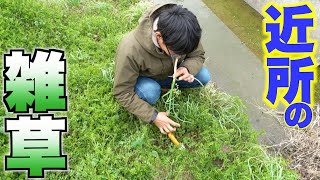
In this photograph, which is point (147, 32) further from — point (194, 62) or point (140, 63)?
point (194, 62)

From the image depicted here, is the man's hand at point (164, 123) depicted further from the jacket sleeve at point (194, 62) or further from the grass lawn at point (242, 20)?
the grass lawn at point (242, 20)

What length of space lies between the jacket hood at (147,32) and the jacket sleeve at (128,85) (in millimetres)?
160

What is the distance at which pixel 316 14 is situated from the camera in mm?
4449

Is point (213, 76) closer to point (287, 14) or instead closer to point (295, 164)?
point (287, 14)

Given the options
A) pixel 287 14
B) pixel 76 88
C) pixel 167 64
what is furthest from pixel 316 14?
pixel 76 88

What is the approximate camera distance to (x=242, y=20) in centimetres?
525

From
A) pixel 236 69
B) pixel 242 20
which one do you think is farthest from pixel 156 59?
pixel 242 20

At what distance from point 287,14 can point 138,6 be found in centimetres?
206

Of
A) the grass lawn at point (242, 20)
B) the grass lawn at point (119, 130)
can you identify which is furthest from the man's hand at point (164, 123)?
the grass lawn at point (242, 20)

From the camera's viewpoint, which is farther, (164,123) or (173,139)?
(173,139)

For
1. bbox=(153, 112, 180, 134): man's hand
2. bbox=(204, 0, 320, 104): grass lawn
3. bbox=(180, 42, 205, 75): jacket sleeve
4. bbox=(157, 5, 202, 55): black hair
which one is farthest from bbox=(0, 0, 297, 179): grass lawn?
bbox=(204, 0, 320, 104): grass lawn

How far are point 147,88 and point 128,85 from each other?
0.25 meters

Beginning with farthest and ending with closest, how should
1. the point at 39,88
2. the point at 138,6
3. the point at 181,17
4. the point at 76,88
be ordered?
the point at 138,6 < the point at 76,88 < the point at 39,88 < the point at 181,17

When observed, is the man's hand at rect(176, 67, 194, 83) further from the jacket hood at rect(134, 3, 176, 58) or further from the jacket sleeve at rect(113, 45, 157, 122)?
the jacket sleeve at rect(113, 45, 157, 122)
